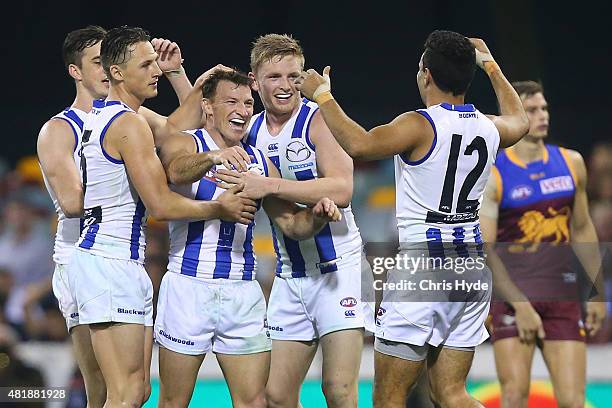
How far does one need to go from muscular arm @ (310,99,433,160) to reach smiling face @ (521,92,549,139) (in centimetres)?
198

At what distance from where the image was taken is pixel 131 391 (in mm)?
5398

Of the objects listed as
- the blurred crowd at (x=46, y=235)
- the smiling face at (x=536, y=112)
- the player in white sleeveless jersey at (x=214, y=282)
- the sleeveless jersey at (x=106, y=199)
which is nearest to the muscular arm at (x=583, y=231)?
the smiling face at (x=536, y=112)

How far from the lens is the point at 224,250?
5.68 m

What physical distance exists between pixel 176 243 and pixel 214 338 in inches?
21.5

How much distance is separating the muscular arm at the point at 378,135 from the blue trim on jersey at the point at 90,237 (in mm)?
1322

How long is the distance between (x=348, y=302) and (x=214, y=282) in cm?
88

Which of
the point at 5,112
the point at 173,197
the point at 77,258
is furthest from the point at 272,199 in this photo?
the point at 5,112

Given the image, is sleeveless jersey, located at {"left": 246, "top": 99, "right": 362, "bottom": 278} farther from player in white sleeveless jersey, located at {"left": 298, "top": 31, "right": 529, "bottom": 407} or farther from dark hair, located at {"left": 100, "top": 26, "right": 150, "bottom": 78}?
dark hair, located at {"left": 100, "top": 26, "right": 150, "bottom": 78}

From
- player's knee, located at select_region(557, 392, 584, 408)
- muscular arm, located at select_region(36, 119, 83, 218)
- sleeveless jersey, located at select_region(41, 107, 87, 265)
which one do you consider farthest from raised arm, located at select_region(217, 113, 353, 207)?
player's knee, located at select_region(557, 392, 584, 408)

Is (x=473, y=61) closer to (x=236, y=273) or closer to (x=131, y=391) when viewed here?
(x=236, y=273)

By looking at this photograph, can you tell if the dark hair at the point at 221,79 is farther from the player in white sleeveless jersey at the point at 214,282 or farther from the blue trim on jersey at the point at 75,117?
the blue trim on jersey at the point at 75,117

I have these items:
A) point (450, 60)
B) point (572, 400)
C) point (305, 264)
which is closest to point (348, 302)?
point (305, 264)

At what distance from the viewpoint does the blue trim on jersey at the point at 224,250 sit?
18.5 feet

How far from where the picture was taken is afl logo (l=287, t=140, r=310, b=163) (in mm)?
6074
